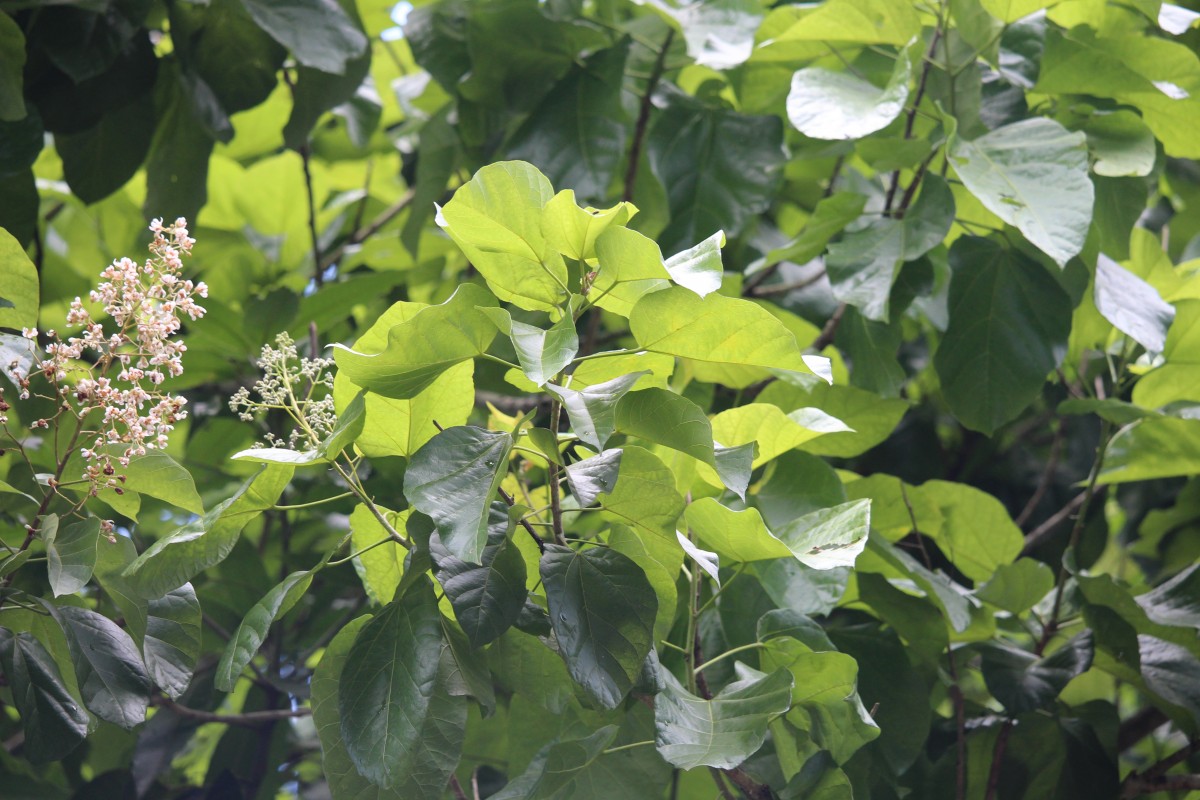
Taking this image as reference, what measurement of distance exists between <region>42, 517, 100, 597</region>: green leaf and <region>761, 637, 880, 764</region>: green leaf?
0.44m

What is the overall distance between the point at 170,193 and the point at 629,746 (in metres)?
0.81

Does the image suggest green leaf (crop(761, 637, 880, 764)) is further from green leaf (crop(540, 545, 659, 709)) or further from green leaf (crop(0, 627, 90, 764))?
green leaf (crop(0, 627, 90, 764))

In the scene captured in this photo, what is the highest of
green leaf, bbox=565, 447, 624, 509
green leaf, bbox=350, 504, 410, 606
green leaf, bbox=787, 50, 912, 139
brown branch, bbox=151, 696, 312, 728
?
green leaf, bbox=787, 50, 912, 139

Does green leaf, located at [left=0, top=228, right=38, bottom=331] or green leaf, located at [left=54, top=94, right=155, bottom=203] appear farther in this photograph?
green leaf, located at [left=54, top=94, right=155, bottom=203]

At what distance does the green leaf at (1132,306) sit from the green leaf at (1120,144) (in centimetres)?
10

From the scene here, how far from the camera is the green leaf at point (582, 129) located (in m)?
1.14

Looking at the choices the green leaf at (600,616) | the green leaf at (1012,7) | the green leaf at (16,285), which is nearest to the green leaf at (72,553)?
the green leaf at (16,285)

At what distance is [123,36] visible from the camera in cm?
101

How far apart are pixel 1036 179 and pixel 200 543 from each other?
71 cm

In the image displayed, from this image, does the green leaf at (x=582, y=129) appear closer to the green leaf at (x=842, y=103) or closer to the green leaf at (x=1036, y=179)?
the green leaf at (x=842, y=103)

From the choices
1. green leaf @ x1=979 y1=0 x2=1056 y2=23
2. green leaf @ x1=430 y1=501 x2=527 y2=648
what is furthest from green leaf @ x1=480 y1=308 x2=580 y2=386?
green leaf @ x1=979 y1=0 x2=1056 y2=23

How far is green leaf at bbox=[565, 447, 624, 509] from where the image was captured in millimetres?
541

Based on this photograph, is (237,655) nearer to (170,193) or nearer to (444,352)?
(444,352)

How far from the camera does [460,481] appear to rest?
22.4 inches
